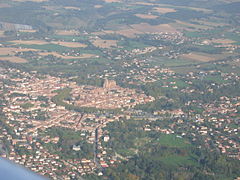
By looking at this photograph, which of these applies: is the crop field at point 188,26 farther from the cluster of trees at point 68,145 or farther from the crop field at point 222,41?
the cluster of trees at point 68,145

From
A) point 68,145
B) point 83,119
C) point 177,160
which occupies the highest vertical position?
point 68,145

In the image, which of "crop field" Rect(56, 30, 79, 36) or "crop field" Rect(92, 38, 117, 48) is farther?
"crop field" Rect(56, 30, 79, 36)

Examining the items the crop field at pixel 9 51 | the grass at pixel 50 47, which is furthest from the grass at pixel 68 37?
the crop field at pixel 9 51

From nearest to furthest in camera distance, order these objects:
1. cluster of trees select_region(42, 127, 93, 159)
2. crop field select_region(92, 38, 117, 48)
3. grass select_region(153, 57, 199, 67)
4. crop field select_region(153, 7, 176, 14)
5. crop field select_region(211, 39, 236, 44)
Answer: cluster of trees select_region(42, 127, 93, 159), grass select_region(153, 57, 199, 67), crop field select_region(92, 38, 117, 48), crop field select_region(211, 39, 236, 44), crop field select_region(153, 7, 176, 14)

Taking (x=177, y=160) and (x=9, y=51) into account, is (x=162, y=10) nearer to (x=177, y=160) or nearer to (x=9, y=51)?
(x=9, y=51)

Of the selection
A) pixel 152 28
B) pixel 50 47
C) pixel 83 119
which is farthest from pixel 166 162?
pixel 152 28

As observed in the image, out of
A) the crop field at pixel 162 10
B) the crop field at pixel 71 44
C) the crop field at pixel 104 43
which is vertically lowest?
the crop field at pixel 104 43

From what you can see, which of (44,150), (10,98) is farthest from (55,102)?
(44,150)

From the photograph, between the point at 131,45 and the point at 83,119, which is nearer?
the point at 83,119

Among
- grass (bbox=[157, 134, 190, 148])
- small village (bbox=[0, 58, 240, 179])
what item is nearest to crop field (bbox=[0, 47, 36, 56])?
small village (bbox=[0, 58, 240, 179])

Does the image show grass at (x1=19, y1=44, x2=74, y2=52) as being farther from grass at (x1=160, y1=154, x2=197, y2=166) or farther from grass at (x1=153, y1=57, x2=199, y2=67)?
grass at (x1=160, y1=154, x2=197, y2=166)

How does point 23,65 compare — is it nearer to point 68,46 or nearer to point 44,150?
point 68,46
